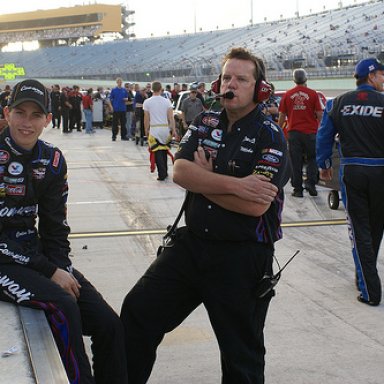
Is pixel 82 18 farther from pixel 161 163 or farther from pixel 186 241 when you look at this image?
pixel 186 241

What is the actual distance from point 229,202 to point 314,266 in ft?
11.1

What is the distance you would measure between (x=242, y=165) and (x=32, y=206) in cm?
102

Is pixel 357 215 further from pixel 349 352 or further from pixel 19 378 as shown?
pixel 19 378

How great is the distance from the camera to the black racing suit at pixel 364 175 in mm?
5180

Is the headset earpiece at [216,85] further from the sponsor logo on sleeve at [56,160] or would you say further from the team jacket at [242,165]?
the sponsor logo on sleeve at [56,160]

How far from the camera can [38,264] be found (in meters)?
3.03

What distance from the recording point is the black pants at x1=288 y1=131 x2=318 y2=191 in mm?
10008

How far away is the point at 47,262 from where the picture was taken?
10.1 feet

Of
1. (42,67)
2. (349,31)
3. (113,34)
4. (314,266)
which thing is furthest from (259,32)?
(314,266)

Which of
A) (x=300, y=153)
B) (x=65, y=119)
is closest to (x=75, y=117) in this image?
(x=65, y=119)

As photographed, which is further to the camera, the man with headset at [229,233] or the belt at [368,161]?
the belt at [368,161]

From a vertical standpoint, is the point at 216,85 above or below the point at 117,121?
above

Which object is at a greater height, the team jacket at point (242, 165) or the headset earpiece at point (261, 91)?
the headset earpiece at point (261, 91)

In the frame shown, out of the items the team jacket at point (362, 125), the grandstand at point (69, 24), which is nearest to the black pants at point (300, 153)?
the team jacket at point (362, 125)
